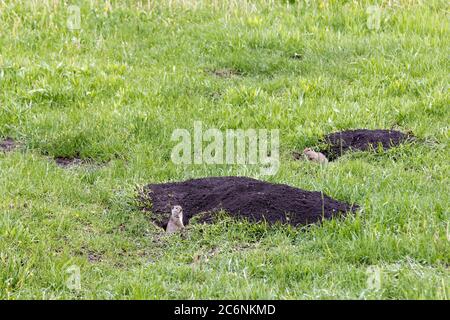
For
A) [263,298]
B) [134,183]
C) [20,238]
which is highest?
[134,183]

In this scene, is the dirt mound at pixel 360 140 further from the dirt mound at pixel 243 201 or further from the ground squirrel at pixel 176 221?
the ground squirrel at pixel 176 221

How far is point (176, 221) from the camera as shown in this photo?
22.7 feet

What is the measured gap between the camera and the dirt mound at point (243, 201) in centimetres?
693

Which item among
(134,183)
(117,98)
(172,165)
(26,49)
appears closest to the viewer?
(134,183)

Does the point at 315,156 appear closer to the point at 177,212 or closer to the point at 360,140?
the point at 360,140

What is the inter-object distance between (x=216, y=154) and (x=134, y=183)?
112 centimetres

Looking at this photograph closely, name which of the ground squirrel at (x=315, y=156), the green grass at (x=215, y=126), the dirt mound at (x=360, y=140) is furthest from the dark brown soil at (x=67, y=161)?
the dirt mound at (x=360, y=140)

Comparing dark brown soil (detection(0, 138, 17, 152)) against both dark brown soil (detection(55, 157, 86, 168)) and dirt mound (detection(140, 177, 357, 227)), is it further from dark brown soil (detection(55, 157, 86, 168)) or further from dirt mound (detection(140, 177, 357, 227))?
dirt mound (detection(140, 177, 357, 227))

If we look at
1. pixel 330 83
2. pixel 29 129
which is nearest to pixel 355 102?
pixel 330 83

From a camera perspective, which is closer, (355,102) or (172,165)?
(172,165)

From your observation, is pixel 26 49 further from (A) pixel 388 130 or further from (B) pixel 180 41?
(A) pixel 388 130

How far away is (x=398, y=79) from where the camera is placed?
10414mm

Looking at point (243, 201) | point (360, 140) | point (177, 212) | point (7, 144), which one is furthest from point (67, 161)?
point (360, 140)

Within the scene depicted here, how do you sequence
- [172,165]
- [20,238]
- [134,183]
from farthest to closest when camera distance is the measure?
[172,165]
[134,183]
[20,238]
